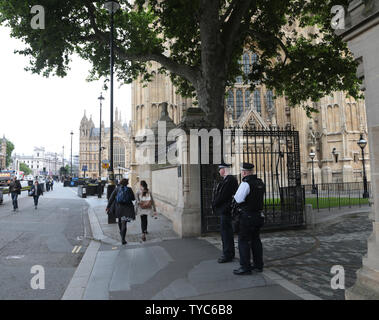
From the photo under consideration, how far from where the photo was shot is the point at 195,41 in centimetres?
1416

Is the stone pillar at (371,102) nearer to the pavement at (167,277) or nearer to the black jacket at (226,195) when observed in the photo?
the pavement at (167,277)

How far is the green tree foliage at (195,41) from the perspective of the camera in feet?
33.2

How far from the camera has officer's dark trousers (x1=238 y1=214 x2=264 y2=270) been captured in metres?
4.47

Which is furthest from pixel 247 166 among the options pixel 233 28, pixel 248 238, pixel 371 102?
pixel 233 28

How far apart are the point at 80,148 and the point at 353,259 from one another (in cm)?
10865

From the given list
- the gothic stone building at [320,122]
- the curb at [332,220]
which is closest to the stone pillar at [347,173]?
the gothic stone building at [320,122]

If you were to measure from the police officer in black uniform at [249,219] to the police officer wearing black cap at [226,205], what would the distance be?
62cm

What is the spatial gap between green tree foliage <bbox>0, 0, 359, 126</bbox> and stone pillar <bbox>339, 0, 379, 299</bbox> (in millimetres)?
6931

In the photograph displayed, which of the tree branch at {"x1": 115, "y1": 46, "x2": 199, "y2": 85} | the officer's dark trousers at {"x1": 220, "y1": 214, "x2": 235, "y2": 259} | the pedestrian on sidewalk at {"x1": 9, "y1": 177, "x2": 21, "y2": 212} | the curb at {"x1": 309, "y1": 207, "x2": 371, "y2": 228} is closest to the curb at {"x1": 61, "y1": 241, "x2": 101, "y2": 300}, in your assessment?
the officer's dark trousers at {"x1": 220, "y1": 214, "x2": 235, "y2": 259}

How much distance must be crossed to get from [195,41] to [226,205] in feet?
37.4

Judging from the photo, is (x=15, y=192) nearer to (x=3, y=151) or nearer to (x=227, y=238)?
(x=227, y=238)

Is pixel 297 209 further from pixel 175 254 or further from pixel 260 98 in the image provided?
pixel 260 98

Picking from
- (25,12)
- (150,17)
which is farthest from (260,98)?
Result: (25,12)

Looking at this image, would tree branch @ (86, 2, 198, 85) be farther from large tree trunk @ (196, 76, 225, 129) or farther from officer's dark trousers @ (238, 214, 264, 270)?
officer's dark trousers @ (238, 214, 264, 270)
